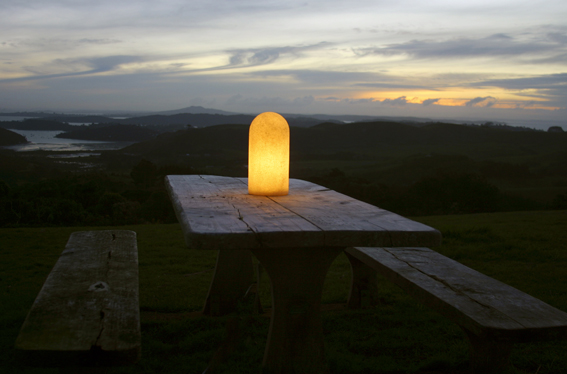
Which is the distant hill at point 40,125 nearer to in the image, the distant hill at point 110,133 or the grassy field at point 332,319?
the distant hill at point 110,133

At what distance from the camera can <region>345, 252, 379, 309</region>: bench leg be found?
3493mm

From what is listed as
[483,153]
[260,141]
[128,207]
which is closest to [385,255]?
[260,141]

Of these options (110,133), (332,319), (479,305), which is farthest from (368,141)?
(479,305)

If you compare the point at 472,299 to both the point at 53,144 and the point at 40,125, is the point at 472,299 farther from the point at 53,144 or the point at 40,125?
the point at 40,125

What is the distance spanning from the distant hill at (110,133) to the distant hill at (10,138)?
22.0ft

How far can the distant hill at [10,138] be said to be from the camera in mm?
19945

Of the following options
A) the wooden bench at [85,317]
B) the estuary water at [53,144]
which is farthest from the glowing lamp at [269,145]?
the estuary water at [53,144]

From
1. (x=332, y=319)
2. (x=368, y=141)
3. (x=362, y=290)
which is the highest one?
(x=368, y=141)

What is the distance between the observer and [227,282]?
3324mm

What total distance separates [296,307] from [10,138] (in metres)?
23.7

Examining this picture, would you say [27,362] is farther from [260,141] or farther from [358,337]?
[358,337]

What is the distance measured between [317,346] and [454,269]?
112cm

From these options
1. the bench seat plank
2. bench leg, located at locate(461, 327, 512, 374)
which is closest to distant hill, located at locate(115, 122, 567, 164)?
the bench seat plank

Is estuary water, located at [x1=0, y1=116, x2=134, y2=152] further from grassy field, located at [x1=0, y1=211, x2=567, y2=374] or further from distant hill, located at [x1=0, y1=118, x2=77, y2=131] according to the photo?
grassy field, located at [x1=0, y1=211, x2=567, y2=374]
